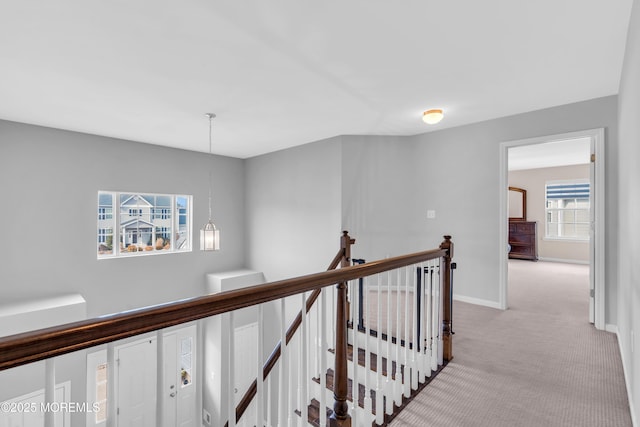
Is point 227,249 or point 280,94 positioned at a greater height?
point 280,94

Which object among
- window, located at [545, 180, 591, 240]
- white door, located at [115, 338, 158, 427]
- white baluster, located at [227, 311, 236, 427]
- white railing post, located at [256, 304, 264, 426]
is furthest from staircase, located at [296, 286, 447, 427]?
window, located at [545, 180, 591, 240]

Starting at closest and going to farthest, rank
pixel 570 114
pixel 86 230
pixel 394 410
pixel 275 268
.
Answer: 1. pixel 394 410
2. pixel 570 114
3. pixel 86 230
4. pixel 275 268

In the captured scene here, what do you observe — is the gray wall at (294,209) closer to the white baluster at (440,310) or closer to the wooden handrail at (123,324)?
Answer: the white baluster at (440,310)

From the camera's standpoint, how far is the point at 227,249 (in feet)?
20.3

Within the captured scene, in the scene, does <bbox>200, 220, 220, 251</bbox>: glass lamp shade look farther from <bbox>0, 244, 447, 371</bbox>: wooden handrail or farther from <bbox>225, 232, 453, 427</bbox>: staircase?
<bbox>0, 244, 447, 371</bbox>: wooden handrail

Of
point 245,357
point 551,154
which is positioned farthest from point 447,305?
point 551,154

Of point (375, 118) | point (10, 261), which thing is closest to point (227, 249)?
point (10, 261)

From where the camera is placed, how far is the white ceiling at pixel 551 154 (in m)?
5.17

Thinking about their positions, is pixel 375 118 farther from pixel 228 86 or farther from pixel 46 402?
pixel 46 402

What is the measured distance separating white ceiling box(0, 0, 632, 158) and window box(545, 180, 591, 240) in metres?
5.37

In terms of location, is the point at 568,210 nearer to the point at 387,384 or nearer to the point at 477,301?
the point at 477,301

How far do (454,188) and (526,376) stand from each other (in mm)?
2450

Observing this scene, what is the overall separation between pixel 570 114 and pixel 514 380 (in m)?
2.77

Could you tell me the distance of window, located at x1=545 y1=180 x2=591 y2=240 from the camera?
7297 millimetres
